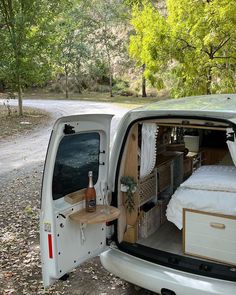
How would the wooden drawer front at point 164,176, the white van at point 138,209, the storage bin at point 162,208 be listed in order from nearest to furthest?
the white van at point 138,209 → the storage bin at point 162,208 → the wooden drawer front at point 164,176

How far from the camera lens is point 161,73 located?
10.3 metres

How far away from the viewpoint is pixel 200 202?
3.23 metres

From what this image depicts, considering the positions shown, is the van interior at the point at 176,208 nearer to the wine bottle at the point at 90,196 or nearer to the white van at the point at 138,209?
the white van at the point at 138,209

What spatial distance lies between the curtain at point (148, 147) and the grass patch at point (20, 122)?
10.2 meters

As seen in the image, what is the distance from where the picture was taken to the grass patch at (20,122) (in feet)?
46.2

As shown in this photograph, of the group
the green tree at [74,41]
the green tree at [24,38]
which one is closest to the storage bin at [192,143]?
the green tree at [24,38]

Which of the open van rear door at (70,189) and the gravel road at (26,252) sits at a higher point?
the open van rear door at (70,189)

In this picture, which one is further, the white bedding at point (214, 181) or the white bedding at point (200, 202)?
the white bedding at point (214, 181)

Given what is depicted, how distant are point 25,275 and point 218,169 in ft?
7.70

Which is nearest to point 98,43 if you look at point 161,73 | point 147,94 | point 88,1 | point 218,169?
point 88,1

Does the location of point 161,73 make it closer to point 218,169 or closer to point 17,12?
point 218,169

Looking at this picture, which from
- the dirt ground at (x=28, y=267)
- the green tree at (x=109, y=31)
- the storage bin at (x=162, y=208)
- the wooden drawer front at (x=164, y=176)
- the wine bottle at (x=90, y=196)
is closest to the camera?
the wine bottle at (x=90, y=196)

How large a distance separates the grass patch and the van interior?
10.2m

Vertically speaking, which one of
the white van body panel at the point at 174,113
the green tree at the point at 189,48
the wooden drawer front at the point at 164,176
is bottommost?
the wooden drawer front at the point at 164,176
